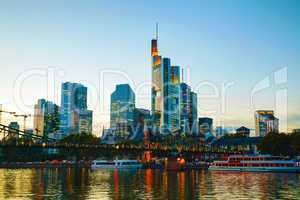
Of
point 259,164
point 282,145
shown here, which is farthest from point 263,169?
point 282,145

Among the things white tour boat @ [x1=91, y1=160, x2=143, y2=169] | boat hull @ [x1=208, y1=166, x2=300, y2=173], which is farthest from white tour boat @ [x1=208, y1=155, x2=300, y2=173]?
white tour boat @ [x1=91, y1=160, x2=143, y2=169]

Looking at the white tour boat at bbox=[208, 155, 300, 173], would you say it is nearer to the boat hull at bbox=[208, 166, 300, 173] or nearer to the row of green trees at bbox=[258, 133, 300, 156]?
the boat hull at bbox=[208, 166, 300, 173]

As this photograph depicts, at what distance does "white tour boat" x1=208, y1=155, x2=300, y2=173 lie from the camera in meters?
85.7

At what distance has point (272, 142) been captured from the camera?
116 meters

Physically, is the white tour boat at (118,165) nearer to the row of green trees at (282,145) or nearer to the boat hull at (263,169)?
the boat hull at (263,169)

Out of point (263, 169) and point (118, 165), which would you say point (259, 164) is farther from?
point (118, 165)

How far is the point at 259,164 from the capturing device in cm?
8919

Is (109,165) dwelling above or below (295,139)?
below

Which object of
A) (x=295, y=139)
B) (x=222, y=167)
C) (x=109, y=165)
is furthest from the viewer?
(x=109, y=165)

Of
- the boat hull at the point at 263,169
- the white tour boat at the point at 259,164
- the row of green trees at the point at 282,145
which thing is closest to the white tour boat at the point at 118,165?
the white tour boat at the point at 259,164

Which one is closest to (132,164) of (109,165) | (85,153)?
(109,165)

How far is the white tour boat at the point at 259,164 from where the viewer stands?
85.7 meters

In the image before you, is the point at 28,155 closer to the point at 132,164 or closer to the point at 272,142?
the point at 132,164

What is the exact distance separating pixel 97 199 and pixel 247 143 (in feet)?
548
